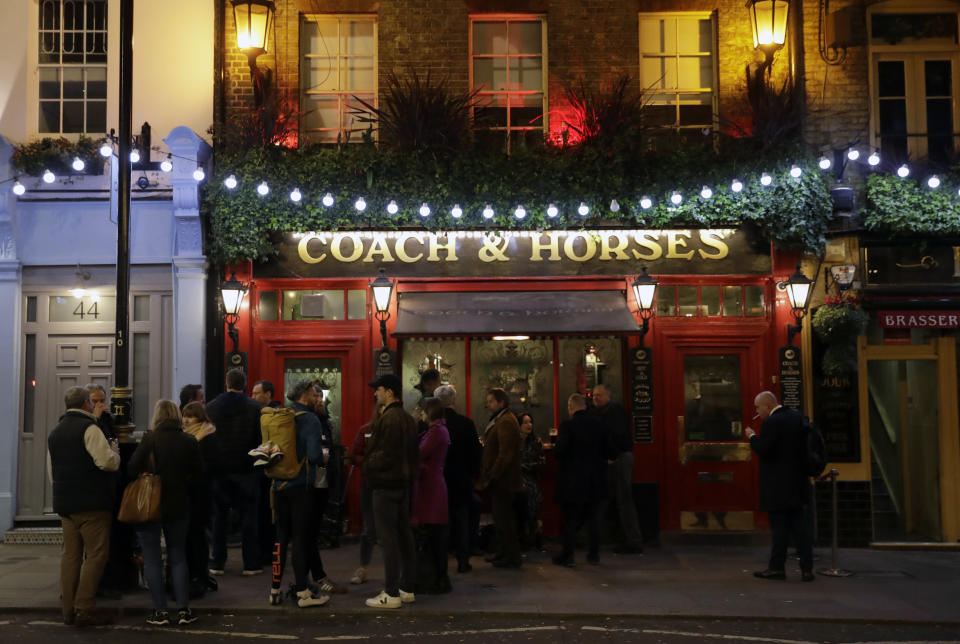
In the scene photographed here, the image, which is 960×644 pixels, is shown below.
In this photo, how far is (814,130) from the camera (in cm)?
1233

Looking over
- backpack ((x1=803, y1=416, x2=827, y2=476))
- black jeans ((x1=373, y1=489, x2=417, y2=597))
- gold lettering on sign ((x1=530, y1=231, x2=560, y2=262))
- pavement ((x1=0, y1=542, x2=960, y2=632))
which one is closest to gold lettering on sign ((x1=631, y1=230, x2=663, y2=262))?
gold lettering on sign ((x1=530, y1=231, x2=560, y2=262))

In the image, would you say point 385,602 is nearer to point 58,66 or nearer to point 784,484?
point 784,484

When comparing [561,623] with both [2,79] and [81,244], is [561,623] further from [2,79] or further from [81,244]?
[2,79]

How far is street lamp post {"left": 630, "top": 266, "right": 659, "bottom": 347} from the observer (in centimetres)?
1173

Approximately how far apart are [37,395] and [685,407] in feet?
27.2

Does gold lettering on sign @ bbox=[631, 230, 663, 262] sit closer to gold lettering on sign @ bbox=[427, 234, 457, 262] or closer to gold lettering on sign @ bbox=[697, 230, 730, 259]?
gold lettering on sign @ bbox=[697, 230, 730, 259]

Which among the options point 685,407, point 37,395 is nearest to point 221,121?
point 37,395

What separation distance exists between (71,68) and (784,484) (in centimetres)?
1033

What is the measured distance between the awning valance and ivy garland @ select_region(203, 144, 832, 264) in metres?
1.00

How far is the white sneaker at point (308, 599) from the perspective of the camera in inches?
324

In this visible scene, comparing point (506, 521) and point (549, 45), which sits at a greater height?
point (549, 45)

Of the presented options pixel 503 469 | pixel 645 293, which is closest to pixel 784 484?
pixel 503 469

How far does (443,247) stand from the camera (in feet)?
40.4

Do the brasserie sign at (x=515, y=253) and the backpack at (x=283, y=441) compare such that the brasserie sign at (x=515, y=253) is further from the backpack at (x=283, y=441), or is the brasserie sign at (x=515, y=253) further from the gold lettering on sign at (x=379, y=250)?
the backpack at (x=283, y=441)
